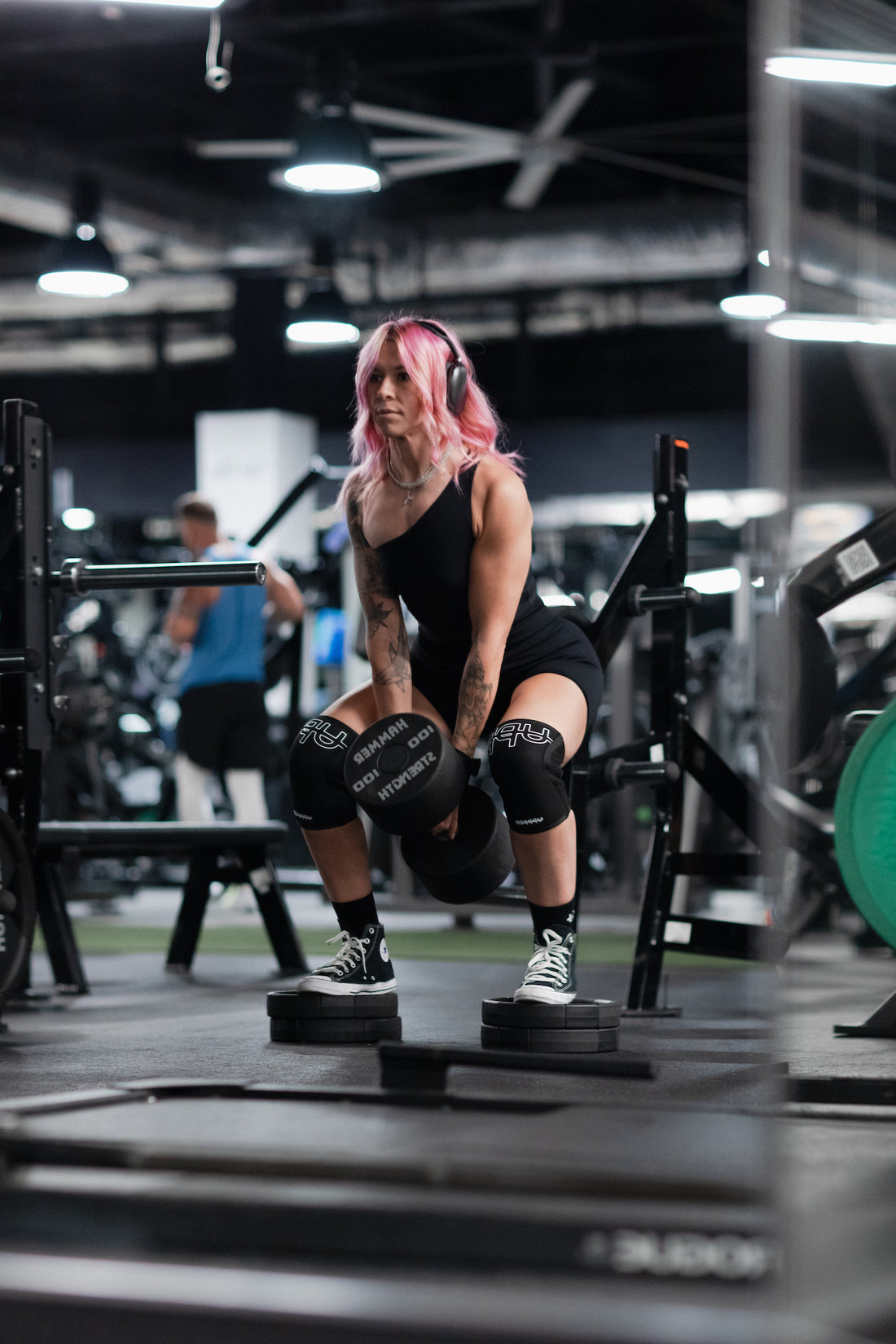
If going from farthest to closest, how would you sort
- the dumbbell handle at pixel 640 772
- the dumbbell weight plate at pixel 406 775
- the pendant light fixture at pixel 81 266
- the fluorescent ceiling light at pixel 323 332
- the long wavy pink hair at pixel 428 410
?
the fluorescent ceiling light at pixel 323 332 → the pendant light fixture at pixel 81 266 → the dumbbell handle at pixel 640 772 → the long wavy pink hair at pixel 428 410 → the dumbbell weight plate at pixel 406 775

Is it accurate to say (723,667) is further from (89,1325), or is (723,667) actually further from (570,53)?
(89,1325)

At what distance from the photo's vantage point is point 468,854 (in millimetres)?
2625

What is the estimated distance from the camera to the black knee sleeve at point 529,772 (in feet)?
8.57

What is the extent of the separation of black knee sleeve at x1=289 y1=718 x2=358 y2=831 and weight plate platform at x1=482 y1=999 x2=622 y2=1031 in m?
0.45

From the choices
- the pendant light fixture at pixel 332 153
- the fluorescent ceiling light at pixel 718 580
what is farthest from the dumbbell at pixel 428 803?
the pendant light fixture at pixel 332 153

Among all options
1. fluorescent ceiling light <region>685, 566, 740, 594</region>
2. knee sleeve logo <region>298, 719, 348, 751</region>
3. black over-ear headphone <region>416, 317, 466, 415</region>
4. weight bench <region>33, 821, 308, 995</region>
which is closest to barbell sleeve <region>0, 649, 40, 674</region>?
weight bench <region>33, 821, 308, 995</region>

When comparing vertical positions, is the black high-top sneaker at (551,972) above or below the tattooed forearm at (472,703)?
below

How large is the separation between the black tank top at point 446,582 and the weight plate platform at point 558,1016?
2.01 feet

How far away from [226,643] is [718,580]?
1891mm

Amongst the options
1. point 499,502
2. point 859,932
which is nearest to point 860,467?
point 499,502

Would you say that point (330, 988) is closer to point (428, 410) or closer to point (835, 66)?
point (428, 410)

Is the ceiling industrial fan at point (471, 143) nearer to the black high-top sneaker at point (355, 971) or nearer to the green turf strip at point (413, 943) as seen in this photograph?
the green turf strip at point (413, 943)

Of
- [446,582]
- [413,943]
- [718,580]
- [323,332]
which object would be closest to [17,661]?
[446,582]

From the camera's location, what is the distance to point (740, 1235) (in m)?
1.34
